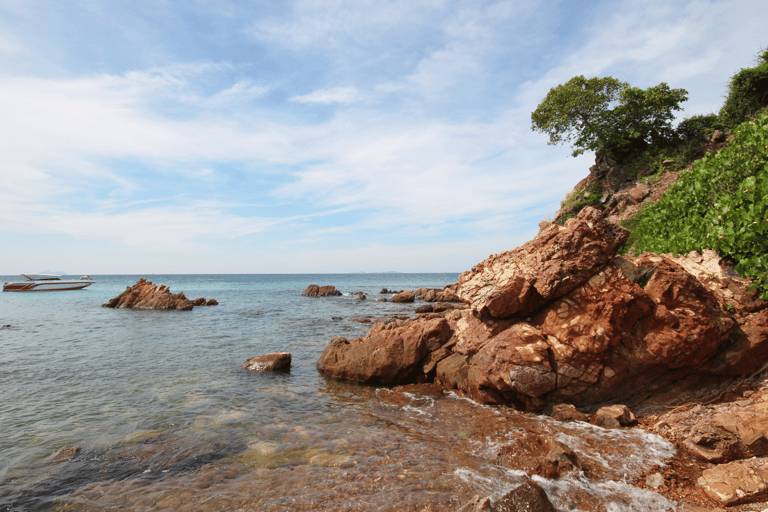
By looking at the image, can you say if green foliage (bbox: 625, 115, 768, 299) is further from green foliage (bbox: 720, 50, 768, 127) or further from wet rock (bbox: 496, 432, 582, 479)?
green foliage (bbox: 720, 50, 768, 127)

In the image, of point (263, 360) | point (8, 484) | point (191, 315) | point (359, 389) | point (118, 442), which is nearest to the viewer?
point (8, 484)

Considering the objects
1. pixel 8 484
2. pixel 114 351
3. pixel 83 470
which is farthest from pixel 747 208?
pixel 114 351

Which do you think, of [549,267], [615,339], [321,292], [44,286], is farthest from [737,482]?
[44,286]

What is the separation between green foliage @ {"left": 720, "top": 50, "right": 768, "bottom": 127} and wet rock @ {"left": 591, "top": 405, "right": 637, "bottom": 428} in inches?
1160

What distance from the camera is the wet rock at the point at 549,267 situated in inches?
379

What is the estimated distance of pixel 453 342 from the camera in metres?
12.6

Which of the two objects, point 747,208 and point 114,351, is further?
point 114,351

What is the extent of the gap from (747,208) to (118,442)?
16.8 m

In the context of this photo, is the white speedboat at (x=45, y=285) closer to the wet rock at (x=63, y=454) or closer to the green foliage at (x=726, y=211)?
the wet rock at (x=63, y=454)

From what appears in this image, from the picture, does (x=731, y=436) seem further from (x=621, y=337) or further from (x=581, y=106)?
(x=581, y=106)

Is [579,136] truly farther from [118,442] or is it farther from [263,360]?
[118,442]

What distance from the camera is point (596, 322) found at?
911cm

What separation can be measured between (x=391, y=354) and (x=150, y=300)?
38759 millimetres

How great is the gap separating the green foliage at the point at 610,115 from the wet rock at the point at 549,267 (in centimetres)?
2878
